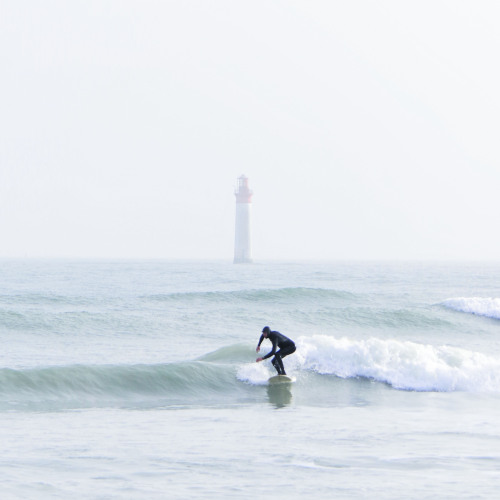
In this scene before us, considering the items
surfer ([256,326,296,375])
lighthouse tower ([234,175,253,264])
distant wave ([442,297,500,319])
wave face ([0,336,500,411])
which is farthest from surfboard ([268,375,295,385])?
lighthouse tower ([234,175,253,264])

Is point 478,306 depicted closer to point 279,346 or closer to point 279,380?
point 279,380

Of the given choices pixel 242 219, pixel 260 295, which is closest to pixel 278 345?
pixel 260 295

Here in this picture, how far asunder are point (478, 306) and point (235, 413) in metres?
25.9

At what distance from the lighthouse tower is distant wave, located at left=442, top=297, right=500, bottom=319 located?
2478 inches

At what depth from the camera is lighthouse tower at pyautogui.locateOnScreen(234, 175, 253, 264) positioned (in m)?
100

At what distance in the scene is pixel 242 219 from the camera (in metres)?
101

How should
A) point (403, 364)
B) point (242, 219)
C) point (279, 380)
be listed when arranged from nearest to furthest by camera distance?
point (279, 380) < point (403, 364) < point (242, 219)

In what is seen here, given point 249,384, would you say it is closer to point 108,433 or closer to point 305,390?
point 305,390

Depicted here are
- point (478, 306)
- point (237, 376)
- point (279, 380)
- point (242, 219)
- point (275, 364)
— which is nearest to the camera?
point (275, 364)

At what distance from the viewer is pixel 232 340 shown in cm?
2534

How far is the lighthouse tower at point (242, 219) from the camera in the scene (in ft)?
328

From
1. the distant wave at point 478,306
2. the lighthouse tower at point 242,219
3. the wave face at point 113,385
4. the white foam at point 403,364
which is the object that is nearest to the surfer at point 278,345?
the wave face at point 113,385

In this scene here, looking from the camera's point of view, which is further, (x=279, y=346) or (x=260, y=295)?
(x=260, y=295)

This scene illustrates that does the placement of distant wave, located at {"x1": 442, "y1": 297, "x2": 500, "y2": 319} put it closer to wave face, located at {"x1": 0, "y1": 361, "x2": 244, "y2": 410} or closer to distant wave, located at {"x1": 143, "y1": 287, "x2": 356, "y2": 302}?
distant wave, located at {"x1": 143, "y1": 287, "x2": 356, "y2": 302}
